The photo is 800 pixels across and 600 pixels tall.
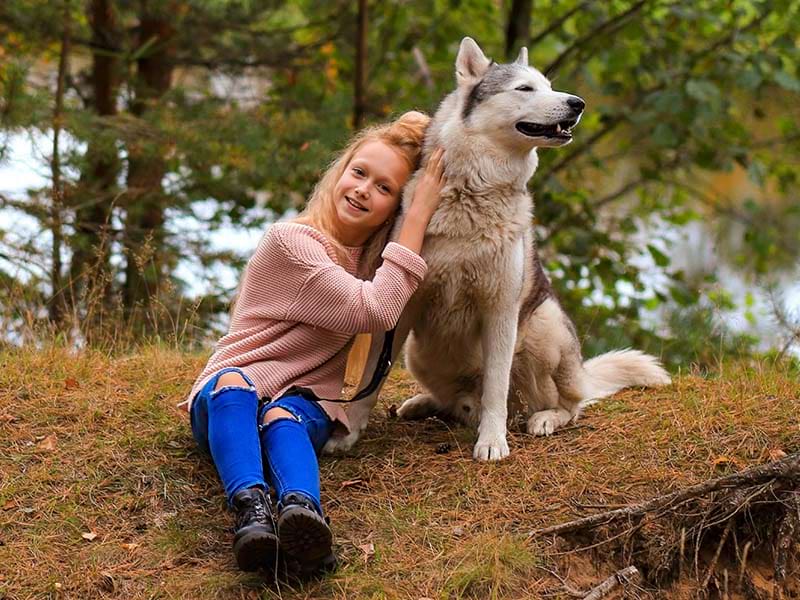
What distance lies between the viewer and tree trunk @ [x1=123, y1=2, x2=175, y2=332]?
644cm

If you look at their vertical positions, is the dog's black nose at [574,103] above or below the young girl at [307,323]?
above

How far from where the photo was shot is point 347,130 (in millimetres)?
7809

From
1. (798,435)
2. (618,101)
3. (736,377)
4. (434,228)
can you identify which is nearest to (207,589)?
(434,228)

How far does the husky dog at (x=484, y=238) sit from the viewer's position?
12.7 feet

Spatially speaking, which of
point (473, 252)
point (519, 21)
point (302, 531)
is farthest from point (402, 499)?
point (519, 21)

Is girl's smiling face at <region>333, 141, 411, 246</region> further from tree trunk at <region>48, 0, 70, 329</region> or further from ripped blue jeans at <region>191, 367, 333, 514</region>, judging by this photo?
tree trunk at <region>48, 0, 70, 329</region>

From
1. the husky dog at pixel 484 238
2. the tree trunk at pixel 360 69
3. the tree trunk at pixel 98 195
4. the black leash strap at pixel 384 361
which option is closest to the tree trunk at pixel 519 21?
the tree trunk at pixel 360 69

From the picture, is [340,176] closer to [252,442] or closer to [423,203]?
[423,203]

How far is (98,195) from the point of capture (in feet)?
22.6

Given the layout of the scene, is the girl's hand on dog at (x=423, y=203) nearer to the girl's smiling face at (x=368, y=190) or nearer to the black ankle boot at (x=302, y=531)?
the girl's smiling face at (x=368, y=190)

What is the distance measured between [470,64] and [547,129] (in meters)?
0.52

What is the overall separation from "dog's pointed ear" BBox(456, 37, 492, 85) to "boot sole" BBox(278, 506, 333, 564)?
2.05m

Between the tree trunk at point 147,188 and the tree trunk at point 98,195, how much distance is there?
0.17 metres

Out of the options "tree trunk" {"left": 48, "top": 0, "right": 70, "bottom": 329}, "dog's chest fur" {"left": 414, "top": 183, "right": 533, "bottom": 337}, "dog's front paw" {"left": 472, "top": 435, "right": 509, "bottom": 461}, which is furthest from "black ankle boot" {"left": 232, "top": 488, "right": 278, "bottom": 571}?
"tree trunk" {"left": 48, "top": 0, "right": 70, "bottom": 329}
